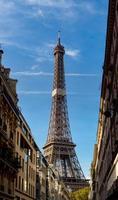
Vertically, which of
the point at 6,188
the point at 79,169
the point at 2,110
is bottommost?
the point at 6,188

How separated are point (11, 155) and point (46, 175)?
60.3m

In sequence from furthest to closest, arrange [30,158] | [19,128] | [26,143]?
[30,158], [26,143], [19,128]

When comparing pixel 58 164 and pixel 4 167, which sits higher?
pixel 58 164

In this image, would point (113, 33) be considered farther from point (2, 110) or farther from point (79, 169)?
point (79, 169)

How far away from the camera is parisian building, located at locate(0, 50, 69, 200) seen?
180ft

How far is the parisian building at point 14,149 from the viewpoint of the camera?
5472cm

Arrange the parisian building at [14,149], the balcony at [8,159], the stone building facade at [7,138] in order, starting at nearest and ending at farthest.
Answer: the balcony at [8,159] → the stone building facade at [7,138] → the parisian building at [14,149]

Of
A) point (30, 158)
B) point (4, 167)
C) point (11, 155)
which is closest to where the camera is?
point (4, 167)

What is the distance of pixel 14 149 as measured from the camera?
63781 mm

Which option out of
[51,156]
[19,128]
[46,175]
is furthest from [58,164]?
[19,128]

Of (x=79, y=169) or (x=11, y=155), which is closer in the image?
(x=11, y=155)

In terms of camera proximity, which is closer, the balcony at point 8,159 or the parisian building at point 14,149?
the balcony at point 8,159

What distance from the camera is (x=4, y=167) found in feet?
176


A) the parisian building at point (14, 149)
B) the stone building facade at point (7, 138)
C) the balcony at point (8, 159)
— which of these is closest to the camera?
the balcony at point (8, 159)
